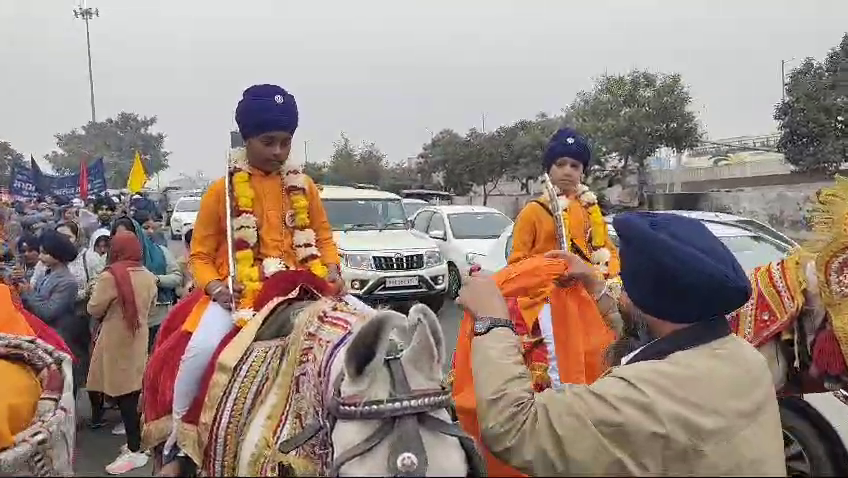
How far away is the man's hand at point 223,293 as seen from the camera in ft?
9.97

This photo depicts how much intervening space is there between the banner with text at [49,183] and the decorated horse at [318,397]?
14199mm

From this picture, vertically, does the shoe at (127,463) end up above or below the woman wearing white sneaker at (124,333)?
below

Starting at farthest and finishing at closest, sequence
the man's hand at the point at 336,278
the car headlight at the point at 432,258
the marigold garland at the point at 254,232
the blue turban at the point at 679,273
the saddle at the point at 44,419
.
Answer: the car headlight at the point at 432,258
the marigold garland at the point at 254,232
the man's hand at the point at 336,278
the saddle at the point at 44,419
the blue turban at the point at 679,273

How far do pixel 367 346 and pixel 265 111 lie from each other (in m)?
1.92

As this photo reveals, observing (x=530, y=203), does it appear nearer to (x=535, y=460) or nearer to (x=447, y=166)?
(x=535, y=460)

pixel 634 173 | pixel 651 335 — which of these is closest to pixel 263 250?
pixel 651 335

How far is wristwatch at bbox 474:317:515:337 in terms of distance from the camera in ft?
6.56

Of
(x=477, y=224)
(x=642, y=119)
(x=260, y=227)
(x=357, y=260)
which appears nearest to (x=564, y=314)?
(x=260, y=227)

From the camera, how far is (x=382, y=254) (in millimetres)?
10953

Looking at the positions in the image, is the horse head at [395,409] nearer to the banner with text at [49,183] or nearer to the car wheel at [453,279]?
the car wheel at [453,279]

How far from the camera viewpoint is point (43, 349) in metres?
3.15

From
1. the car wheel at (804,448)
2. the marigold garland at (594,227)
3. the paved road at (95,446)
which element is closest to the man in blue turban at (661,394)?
the car wheel at (804,448)

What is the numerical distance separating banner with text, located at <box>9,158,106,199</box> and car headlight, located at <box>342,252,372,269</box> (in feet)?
28.0

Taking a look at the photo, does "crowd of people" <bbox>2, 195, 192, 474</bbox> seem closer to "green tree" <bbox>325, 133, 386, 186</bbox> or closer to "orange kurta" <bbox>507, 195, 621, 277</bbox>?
"orange kurta" <bbox>507, 195, 621, 277</bbox>
